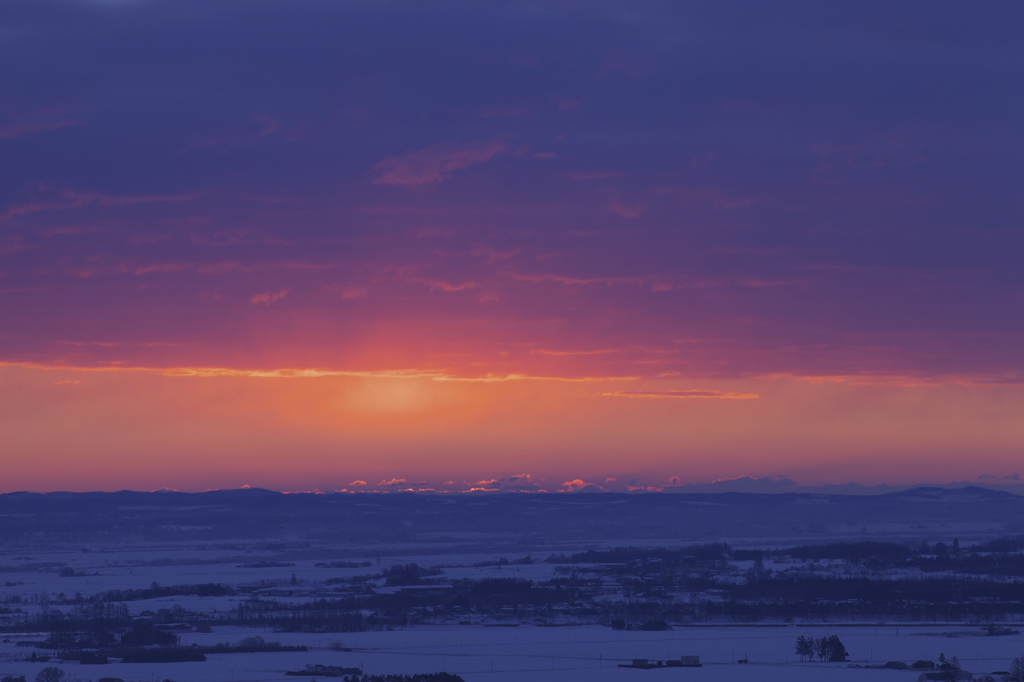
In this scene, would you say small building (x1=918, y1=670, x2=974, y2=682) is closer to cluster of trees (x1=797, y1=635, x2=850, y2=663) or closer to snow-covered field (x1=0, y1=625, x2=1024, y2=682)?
snow-covered field (x1=0, y1=625, x2=1024, y2=682)

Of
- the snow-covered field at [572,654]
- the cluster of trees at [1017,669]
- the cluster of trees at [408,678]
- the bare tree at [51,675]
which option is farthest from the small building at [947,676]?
the bare tree at [51,675]

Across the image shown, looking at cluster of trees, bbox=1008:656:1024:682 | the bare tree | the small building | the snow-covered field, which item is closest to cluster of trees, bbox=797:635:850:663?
the snow-covered field

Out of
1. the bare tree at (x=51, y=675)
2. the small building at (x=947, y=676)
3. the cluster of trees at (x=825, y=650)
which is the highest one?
the bare tree at (x=51, y=675)

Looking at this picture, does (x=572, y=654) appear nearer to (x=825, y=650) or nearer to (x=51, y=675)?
(x=825, y=650)

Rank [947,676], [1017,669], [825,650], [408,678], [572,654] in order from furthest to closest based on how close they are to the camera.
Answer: [572,654] < [825,650] < [1017,669] < [947,676] < [408,678]

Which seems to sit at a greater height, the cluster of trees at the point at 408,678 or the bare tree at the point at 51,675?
the bare tree at the point at 51,675

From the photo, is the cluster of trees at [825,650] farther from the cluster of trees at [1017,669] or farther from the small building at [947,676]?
the cluster of trees at [1017,669]

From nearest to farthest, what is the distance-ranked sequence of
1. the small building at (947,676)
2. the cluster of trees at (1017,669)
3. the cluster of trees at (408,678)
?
the cluster of trees at (408,678) < the cluster of trees at (1017,669) < the small building at (947,676)

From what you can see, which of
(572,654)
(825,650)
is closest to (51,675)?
(572,654)
